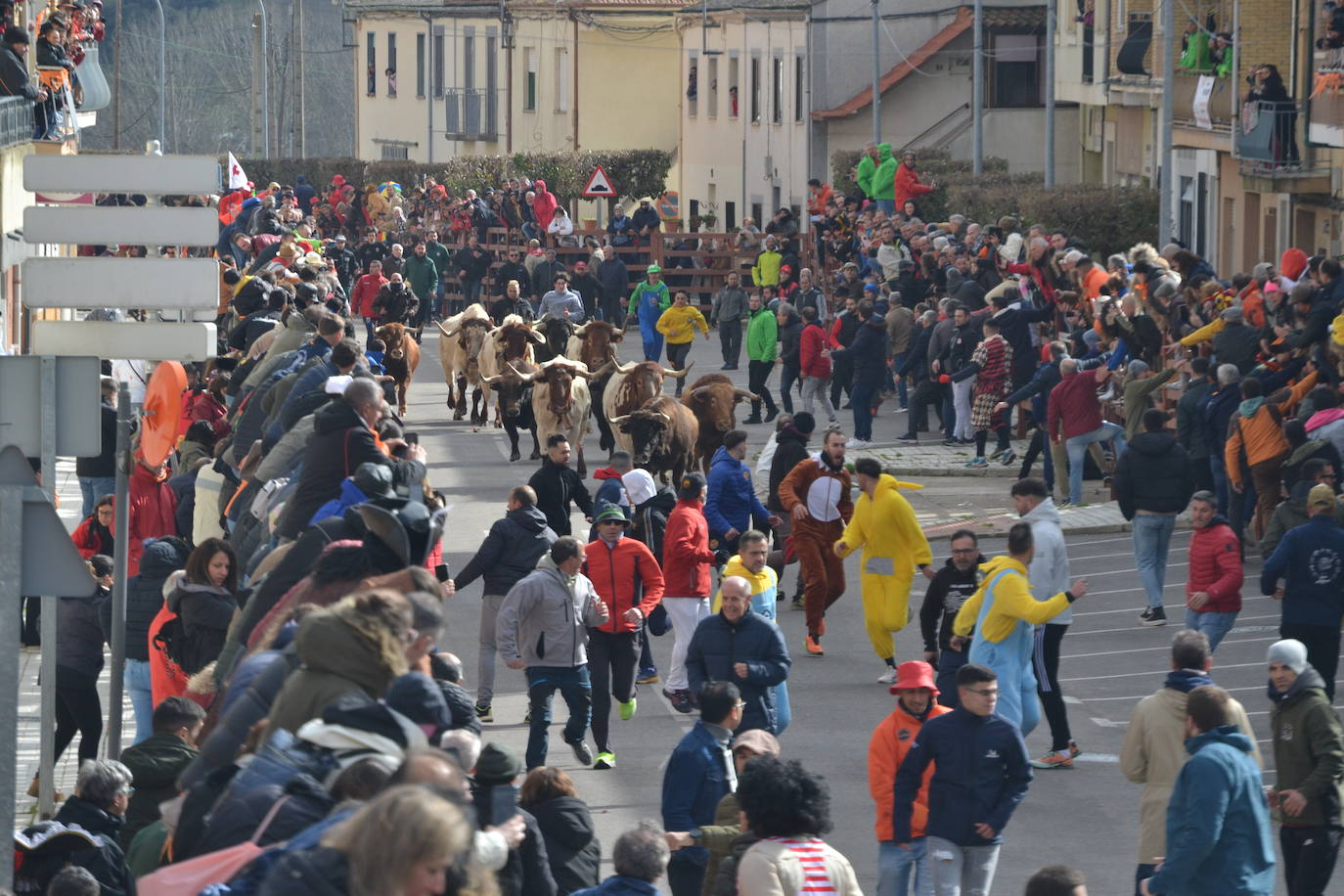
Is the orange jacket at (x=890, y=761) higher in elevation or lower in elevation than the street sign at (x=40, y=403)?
lower

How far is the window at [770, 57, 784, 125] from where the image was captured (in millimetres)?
54094

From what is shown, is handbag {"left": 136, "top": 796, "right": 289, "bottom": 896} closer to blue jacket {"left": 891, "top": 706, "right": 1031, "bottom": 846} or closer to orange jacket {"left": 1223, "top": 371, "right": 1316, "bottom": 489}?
blue jacket {"left": 891, "top": 706, "right": 1031, "bottom": 846}

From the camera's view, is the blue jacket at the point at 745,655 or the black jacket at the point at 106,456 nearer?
the blue jacket at the point at 745,655

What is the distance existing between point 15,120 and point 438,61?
43.5 meters

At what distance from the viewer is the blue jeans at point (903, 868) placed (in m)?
10.1

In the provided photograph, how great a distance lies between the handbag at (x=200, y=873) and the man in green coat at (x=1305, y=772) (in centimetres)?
558

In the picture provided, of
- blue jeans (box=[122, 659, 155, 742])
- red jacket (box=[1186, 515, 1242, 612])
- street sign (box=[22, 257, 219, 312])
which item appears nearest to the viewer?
street sign (box=[22, 257, 219, 312])

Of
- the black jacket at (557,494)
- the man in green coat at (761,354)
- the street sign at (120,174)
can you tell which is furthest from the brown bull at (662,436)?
the street sign at (120,174)

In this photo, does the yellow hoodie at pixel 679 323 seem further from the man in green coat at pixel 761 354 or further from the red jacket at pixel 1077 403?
the red jacket at pixel 1077 403

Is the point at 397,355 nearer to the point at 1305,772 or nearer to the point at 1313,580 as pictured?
the point at 1313,580

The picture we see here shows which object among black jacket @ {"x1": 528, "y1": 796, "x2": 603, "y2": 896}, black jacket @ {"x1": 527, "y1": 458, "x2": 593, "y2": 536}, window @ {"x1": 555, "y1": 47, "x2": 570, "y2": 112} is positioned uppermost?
window @ {"x1": 555, "y1": 47, "x2": 570, "y2": 112}

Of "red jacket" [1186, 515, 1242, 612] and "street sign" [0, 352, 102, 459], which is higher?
"street sign" [0, 352, 102, 459]

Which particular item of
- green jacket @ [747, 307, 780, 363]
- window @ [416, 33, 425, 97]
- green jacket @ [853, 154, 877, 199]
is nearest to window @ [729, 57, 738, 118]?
window @ [416, 33, 425, 97]

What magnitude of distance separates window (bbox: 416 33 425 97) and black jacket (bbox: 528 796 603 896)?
65.1 meters
